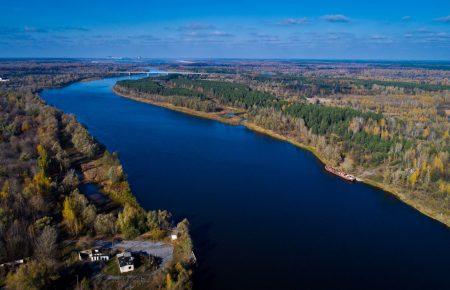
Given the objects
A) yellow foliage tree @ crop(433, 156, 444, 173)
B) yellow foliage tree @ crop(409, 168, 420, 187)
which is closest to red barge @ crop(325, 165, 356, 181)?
yellow foliage tree @ crop(409, 168, 420, 187)

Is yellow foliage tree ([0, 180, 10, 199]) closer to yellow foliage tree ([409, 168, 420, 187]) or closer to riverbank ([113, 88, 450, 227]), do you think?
riverbank ([113, 88, 450, 227])

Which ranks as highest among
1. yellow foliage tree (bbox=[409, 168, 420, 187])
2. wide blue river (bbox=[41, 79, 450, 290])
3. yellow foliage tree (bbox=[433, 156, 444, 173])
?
yellow foliage tree (bbox=[433, 156, 444, 173])

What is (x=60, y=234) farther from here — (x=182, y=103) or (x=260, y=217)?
(x=182, y=103)

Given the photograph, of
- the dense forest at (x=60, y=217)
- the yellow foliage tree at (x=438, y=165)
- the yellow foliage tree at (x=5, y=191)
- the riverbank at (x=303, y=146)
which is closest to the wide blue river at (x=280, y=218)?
the riverbank at (x=303, y=146)

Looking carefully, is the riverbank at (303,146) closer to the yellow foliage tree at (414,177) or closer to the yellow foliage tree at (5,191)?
the yellow foliage tree at (414,177)

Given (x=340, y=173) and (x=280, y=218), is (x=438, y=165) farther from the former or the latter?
(x=280, y=218)
